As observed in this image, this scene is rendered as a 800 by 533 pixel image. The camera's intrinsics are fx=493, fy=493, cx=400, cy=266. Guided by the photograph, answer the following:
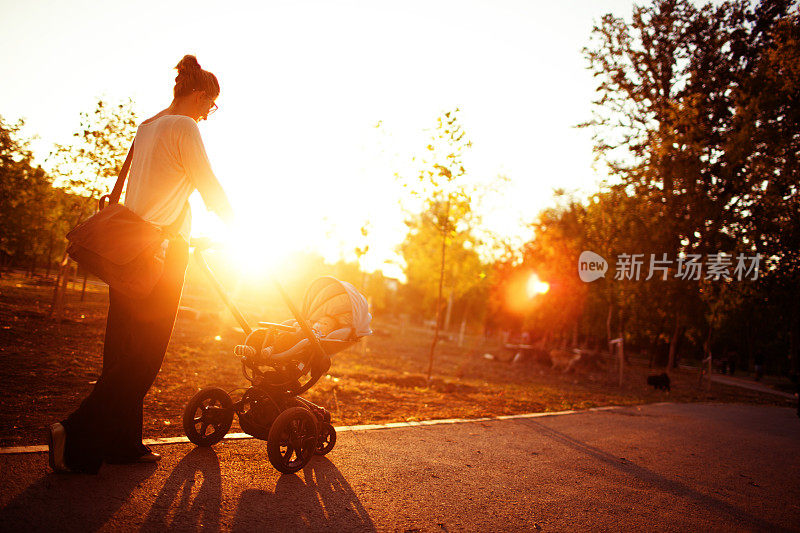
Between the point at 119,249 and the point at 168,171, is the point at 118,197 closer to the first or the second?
the point at 168,171

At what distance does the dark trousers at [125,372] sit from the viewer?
313 cm

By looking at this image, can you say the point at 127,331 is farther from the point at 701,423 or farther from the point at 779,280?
the point at 779,280

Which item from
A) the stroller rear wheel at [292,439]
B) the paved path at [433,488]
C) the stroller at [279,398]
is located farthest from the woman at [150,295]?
the stroller rear wheel at [292,439]

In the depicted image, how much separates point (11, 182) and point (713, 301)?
2657 cm

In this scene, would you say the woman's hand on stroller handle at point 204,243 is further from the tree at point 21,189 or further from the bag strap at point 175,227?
the tree at point 21,189

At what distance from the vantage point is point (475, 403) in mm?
9453

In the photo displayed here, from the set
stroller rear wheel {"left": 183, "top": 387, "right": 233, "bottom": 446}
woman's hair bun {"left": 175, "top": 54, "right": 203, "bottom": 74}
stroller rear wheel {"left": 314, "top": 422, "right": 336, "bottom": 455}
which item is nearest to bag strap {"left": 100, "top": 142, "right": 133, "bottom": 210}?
woman's hair bun {"left": 175, "top": 54, "right": 203, "bottom": 74}

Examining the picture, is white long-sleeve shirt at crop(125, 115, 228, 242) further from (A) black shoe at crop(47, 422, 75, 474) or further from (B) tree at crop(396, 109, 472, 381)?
(B) tree at crop(396, 109, 472, 381)

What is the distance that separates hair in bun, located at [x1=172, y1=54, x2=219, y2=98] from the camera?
11.3 ft

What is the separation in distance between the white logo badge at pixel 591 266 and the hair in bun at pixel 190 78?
1784cm

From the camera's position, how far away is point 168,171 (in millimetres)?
3311

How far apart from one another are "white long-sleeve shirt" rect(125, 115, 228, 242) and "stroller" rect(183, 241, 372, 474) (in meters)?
0.72

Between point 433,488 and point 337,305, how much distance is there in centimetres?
178

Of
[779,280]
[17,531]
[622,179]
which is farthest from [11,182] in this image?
[779,280]
